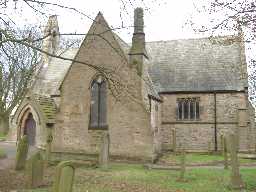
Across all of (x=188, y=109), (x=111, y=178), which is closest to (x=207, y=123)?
(x=188, y=109)

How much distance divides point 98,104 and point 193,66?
9.41m

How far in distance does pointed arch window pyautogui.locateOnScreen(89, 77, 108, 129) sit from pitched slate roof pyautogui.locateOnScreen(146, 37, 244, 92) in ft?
18.8

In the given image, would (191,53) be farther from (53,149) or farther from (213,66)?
(53,149)

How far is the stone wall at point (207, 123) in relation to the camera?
24391mm

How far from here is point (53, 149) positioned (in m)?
21.9

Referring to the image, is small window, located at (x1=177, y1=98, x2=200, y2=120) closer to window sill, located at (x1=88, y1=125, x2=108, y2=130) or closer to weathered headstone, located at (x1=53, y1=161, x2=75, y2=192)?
window sill, located at (x1=88, y1=125, x2=108, y2=130)

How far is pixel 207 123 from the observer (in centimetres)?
2506

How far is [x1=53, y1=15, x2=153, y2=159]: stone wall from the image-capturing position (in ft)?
66.0

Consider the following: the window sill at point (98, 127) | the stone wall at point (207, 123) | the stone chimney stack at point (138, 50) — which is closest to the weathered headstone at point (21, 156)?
the window sill at point (98, 127)

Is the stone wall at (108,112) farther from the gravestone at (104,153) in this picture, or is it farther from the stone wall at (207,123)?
the stone wall at (207,123)

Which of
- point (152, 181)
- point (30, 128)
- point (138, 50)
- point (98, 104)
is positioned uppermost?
point (138, 50)

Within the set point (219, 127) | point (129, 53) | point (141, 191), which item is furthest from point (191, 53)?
point (141, 191)

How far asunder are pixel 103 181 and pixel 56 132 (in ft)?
32.1

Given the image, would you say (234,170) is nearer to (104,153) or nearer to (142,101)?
(104,153)
